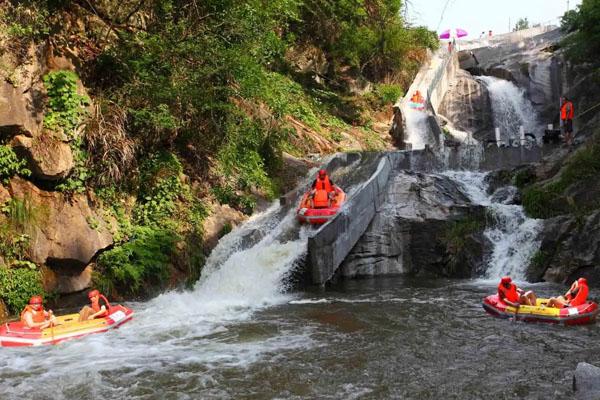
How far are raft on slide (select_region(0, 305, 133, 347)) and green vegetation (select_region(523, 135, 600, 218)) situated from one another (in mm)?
10237

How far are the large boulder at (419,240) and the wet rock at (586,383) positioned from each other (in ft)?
27.7

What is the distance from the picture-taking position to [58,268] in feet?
36.1

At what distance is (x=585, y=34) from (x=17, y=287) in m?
21.1

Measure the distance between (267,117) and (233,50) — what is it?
15.6ft

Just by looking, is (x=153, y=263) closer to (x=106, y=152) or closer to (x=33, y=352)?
(x=106, y=152)

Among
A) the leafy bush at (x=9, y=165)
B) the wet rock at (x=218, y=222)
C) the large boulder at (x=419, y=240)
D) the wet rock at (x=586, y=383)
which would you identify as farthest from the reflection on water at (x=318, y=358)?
the large boulder at (x=419, y=240)

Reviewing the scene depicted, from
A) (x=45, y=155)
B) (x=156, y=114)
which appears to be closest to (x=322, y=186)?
(x=156, y=114)

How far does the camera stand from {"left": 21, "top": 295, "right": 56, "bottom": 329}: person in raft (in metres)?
8.84

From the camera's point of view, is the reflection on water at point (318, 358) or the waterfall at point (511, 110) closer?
the reflection on water at point (318, 358)

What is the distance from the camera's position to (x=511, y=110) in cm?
2888

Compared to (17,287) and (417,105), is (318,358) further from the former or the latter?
(417,105)

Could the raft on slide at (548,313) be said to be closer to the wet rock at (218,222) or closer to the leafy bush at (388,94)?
the wet rock at (218,222)

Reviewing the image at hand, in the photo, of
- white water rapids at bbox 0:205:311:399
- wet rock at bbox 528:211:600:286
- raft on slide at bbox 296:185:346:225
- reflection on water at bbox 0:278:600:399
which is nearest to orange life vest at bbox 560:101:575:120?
wet rock at bbox 528:211:600:286

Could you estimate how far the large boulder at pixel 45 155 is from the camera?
1088 cm
